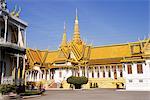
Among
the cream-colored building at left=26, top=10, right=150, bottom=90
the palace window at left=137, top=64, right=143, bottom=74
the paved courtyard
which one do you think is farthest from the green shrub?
the cream-colored building at left=26, top=10, right=150, bottom=90

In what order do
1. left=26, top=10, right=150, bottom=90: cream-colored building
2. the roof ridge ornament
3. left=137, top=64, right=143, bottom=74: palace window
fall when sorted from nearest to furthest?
the roof ridge ornament, left=137, top=64, right=143, bottom=74: palace window, left=26, top=10, right=150, bottom=90: cream-colored building

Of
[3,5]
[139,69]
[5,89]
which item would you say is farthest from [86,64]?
[5,89]

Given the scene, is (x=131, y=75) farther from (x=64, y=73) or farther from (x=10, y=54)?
(x=10, y=54)

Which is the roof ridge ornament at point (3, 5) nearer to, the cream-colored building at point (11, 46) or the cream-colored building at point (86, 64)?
the cream-colored building at point (11, 46)

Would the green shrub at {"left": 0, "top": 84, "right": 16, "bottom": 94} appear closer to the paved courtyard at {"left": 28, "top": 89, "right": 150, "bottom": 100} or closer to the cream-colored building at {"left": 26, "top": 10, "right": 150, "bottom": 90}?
the paved courtyard at {"left": 28, "top": 89, "right": 150, "bottom": 100}

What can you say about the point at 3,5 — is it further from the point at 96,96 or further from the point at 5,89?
the point at 96,96

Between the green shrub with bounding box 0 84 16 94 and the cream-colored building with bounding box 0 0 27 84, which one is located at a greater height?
the cream-colored building with bounding box 0 0 27 84

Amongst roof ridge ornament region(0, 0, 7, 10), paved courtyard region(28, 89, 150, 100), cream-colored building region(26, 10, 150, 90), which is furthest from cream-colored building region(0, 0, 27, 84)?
cream-colored building region(26, 10, 150, 90)

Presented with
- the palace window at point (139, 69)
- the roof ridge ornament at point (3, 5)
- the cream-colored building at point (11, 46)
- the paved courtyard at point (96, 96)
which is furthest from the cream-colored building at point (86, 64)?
the roof ridge ornament at point (3, 5)

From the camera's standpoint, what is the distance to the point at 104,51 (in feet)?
171

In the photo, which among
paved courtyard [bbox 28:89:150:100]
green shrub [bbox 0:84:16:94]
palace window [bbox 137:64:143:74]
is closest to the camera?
green shrub [bbox 0:84:16:94]

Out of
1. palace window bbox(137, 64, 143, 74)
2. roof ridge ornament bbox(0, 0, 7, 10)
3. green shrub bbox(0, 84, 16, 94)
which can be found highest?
roof ridge ornament bbox(0, 0, 7, 10)

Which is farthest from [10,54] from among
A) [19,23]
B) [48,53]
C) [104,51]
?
[48,53]

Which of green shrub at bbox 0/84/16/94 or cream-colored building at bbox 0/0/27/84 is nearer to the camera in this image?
green shrub at bbox 0/84/16/94
